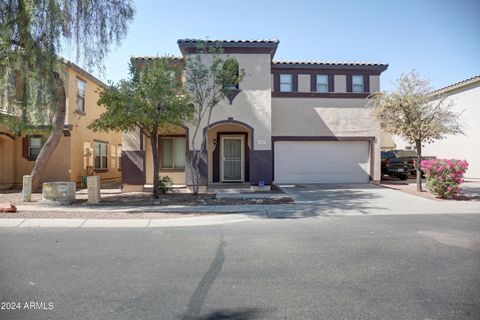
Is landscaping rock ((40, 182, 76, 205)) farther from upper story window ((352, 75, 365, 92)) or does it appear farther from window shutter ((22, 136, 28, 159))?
upper story window ((352, 75, 365, 92))

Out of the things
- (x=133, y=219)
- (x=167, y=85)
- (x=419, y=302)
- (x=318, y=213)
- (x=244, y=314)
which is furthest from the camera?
(x=167, y=85)

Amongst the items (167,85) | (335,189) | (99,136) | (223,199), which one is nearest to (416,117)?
(335,189)

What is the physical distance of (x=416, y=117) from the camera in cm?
1459

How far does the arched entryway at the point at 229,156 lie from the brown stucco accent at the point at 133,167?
12.1 feet

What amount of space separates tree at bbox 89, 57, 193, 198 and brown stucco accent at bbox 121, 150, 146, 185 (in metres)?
3.10

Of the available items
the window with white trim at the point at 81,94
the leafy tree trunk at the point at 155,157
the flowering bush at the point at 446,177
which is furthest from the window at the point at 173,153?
the flowering bush at the point at 446,177

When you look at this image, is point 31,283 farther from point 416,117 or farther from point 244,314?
point 416,117

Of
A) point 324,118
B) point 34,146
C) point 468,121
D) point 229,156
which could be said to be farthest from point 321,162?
point 34,146

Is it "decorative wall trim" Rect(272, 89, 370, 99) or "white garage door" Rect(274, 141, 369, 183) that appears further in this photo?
"white garage door" Rect(274, 141, 369, 183)

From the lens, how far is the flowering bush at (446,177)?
13125 millimetres

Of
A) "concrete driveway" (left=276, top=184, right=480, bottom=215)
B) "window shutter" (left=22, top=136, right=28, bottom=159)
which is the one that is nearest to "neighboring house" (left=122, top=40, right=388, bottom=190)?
"concrete driveway" (left=276, top=184, right=480, bottom=215)

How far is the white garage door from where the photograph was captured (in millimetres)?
18656

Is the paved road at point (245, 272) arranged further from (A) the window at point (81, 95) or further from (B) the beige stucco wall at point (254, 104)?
(A) the window at point (81, 95)

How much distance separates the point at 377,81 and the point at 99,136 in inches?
645
